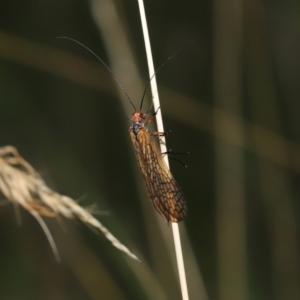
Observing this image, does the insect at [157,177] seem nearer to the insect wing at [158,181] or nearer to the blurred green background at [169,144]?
the insect wing at [158,181]

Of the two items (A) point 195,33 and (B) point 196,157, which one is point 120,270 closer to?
(B) point 196,157

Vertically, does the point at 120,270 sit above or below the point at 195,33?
below

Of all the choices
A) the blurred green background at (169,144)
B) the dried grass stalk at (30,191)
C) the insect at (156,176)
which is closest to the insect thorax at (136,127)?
the insect at (156,176)

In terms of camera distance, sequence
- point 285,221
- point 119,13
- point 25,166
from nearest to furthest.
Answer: point 25,166
point 119,13
point 285,221

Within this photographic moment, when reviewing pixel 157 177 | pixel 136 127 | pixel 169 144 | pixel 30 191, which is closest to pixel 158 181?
pixel 157 177

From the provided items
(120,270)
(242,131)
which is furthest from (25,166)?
(242,131)

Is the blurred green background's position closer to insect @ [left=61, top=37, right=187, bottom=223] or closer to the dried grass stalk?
insect @ [left=61, top=37, right=187, bottom=223]

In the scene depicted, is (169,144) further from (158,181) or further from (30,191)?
(30,191)
